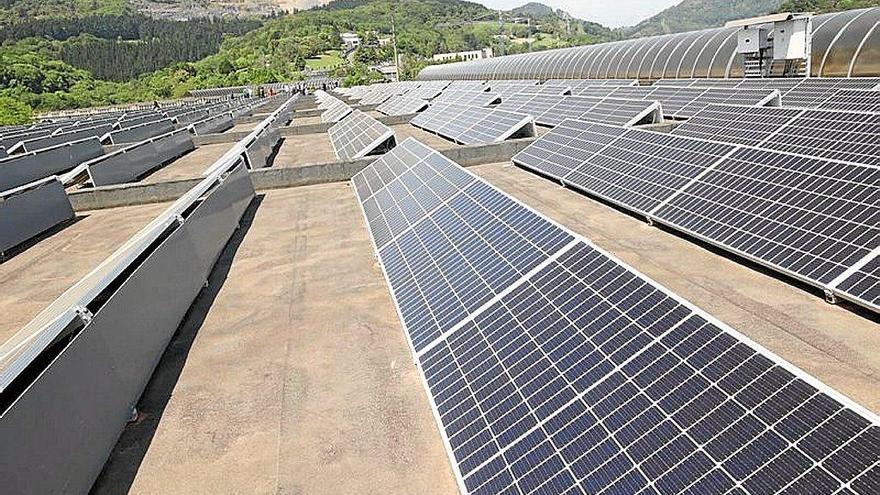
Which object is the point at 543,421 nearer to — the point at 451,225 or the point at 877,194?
the point at 451,225

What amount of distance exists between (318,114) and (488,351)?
6225 cm

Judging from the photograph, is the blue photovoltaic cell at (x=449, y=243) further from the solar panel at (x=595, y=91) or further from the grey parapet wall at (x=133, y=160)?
the solar panel at (x=595, y=91)

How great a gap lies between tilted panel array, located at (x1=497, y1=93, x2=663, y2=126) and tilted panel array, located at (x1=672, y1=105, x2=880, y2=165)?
12.2 ft

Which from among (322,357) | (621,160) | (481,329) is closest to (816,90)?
(621,160)

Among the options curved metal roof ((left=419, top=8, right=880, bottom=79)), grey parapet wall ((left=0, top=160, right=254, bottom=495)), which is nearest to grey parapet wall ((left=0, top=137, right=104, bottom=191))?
grey parapet wall ((left=0, top=160, right=254, bottom=495))

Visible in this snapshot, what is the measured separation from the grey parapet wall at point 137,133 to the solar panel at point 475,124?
27056mm

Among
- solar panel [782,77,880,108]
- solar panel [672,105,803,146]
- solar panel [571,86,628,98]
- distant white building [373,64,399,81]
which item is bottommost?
distant white building [373,64,399,81]

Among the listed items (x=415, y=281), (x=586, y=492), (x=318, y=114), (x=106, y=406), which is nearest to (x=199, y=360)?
(x=106, y=406)

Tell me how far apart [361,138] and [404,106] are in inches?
996

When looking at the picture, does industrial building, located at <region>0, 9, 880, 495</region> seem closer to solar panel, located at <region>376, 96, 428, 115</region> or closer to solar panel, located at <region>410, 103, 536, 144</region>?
solar panel, located at <region>410, 103, 536, 144</region>

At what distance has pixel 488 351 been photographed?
26.4 feet

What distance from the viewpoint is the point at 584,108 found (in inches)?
1352

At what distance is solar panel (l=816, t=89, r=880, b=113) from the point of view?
2200cm

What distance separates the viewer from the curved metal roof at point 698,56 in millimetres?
31656
